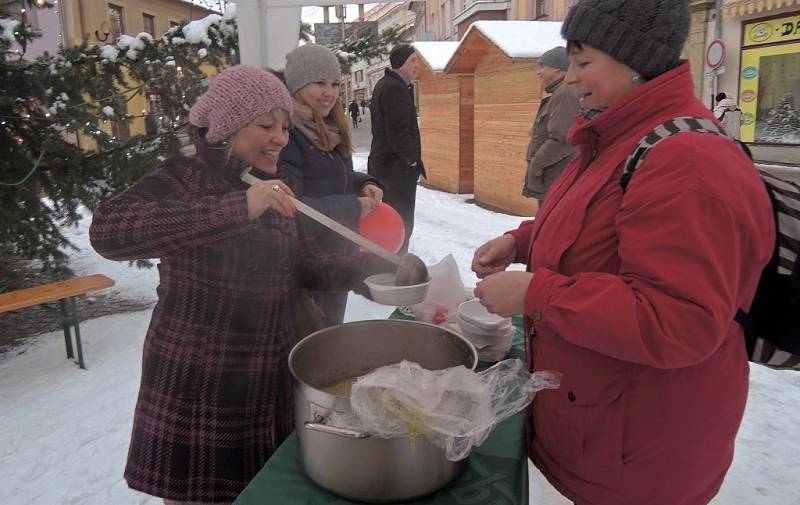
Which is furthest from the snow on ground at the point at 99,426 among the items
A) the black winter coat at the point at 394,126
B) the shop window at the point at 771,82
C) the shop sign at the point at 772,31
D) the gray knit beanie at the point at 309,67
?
the shop sign at the point at 772,31

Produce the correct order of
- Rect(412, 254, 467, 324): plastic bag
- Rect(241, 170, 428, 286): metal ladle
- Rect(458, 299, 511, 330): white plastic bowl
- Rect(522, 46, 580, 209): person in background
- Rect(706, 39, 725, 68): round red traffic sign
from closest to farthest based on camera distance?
Rect(241, 170, 428, 286): metal ladle
Rect(458, 299, 511, 330): white plastic bowl
Rect(412, 254, 467, 324): plastic bag
Rect(522, 46, 580, 209): person in background
Rect(706, 39, 725, 68): round red traffic sign

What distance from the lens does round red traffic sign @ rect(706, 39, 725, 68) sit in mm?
11102

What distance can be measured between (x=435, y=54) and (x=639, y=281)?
452 inches

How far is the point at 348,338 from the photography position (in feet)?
4.73

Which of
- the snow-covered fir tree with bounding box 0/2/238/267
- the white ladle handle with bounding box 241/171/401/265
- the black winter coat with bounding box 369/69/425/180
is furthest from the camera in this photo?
the black winter coat with bounding box 369/69/425/180

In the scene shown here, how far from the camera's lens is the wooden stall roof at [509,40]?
25.8 feet

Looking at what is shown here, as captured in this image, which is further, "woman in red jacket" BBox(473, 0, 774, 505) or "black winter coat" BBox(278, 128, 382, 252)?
"black winter coat" BBox(278, 128, 382, 252)

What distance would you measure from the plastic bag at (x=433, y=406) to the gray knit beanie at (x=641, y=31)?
0.72m

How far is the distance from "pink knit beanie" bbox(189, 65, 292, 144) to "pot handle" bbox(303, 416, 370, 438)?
88cm

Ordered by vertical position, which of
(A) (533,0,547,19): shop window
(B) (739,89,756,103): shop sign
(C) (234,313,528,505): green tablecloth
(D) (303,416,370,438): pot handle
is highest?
(A) (533,0,547,19): shop window

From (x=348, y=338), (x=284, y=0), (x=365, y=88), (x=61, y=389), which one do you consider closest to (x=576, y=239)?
(x=348, y=338)

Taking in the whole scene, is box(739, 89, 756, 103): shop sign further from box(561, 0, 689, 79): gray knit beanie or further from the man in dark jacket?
box(561, 0, 689, 79): gray knit beanie

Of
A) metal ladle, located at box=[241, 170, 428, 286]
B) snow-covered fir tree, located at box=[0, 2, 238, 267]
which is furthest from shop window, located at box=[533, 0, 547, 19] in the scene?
metal ladle, located at box=[241, 170, 428, 286]

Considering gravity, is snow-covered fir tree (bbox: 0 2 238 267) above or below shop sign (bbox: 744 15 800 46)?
below
